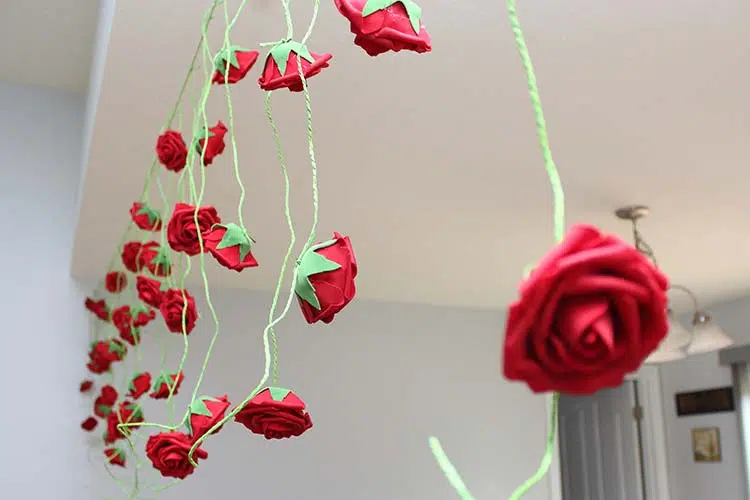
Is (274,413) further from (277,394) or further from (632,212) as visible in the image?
(632,212)

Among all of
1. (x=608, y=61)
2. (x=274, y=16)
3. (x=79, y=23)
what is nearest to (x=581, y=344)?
(x=274, y=16)

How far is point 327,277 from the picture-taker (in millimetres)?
783

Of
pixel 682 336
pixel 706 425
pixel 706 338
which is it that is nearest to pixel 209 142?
pixel 682 336

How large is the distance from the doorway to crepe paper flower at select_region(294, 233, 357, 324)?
4.34 metres

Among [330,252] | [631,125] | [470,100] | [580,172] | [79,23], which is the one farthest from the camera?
[79,23]

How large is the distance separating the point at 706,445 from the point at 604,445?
0.83 metres

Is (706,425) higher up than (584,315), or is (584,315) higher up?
(706,425)

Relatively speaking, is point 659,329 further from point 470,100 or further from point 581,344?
point 470,100

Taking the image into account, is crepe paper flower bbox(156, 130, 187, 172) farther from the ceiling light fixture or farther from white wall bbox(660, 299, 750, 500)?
white wall bbox(660, 299, 750, 500)

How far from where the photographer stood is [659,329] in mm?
357

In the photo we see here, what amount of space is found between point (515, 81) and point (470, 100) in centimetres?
13

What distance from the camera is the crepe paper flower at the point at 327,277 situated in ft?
2.56

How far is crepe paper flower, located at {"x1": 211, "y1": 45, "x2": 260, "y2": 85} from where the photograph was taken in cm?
123

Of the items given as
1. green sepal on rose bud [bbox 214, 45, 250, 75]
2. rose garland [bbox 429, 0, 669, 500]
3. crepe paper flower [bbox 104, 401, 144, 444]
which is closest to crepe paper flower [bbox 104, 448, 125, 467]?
crepe paper flower [bbox 104, 401, 144, 444]
